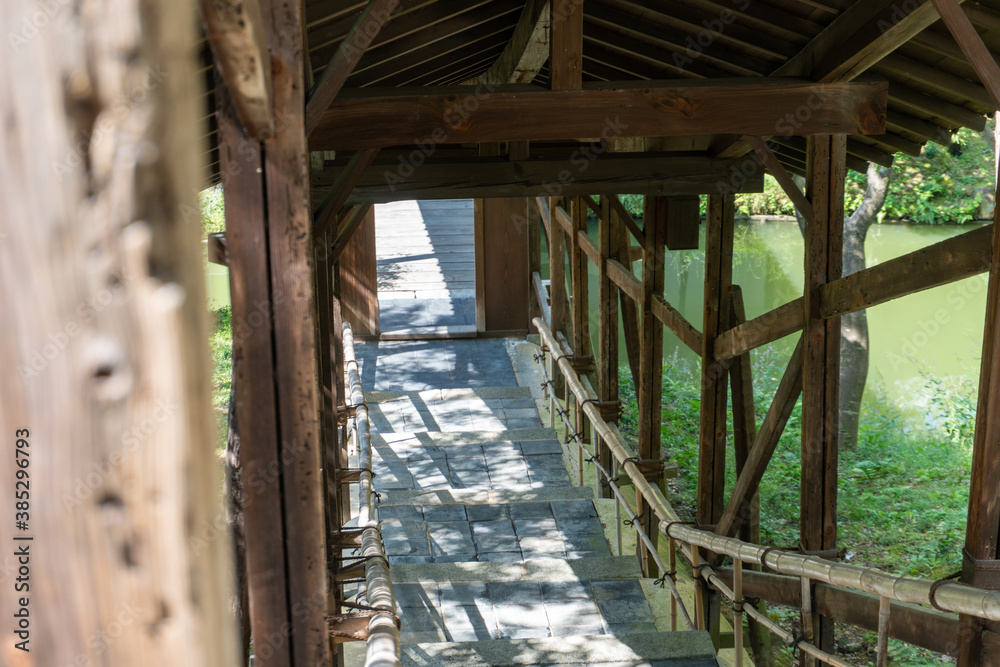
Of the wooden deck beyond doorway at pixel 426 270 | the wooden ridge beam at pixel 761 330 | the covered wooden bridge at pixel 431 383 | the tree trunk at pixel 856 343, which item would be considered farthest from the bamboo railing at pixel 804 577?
the wooden deck beyond doorway at pixel 426 270

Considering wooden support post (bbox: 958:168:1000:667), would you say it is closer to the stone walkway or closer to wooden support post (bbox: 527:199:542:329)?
the stone walkway

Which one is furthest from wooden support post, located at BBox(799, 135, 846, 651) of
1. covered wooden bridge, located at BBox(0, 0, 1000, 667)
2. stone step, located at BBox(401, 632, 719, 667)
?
stone step, located at BBox(401, 632, 719, 667)

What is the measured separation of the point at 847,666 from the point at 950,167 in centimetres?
1421

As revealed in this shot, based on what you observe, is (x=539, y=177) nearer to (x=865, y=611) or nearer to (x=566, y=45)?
(x=566, y=45)

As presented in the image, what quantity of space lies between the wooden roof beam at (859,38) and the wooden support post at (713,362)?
123 centimetres

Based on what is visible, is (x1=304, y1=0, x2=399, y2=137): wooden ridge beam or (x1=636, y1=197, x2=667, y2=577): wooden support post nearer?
(x1=304, y1=0, x2=399, y2=137): wooden ridge beam

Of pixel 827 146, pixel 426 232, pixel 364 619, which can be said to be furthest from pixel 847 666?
pixel 426 232

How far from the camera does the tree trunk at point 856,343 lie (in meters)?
8.63

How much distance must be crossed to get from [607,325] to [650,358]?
1169 mm

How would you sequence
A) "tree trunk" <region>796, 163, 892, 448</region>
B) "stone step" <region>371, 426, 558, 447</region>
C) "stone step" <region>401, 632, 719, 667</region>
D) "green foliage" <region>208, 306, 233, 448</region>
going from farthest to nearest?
"green foliage" <region>208, 306, 233, 448</region>
"tree trunk" <region>796, 163, 892, 448</region>
"stone step" <region>371, 426, 558, 447</region>
"stone step" <region>401, 632, 719, 667</region>

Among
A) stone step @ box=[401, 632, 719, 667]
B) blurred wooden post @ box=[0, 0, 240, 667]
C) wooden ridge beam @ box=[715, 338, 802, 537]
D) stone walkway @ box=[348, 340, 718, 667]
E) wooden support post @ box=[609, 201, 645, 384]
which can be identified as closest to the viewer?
blurred wooden post @ box=[0, 0, 240, 667]

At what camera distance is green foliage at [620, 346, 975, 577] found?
6.77 metres

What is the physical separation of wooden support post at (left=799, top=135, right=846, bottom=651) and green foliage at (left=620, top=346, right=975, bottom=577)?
3.20 meters

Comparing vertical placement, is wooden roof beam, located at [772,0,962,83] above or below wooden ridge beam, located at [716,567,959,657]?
above
